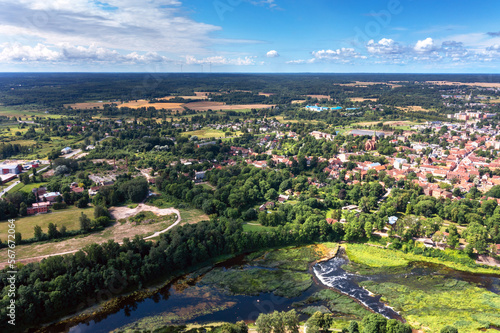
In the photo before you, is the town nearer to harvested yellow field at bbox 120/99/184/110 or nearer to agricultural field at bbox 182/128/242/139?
agricultural field at bbox 182/128/242/139

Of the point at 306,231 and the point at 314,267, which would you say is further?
the point at 306,231

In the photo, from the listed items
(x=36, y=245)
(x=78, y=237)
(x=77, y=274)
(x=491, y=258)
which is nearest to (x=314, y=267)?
(x=491, y=258)

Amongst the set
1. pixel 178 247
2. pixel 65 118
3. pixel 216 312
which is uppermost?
pixel 65 118

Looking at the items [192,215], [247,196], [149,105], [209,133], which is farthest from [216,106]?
[192,215]

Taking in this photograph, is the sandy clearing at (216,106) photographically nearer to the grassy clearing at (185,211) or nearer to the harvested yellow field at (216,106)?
the harvested yellow field at (216,106)

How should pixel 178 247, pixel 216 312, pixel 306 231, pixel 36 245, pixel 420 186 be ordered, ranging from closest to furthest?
pixel 216 312 < pixel 178 247 < pixel 36 245 < pixel 306 231 < pixel 420 186

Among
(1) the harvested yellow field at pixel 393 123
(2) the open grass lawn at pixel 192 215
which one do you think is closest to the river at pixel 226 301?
(2) the open grass lawn at pixel 192 215

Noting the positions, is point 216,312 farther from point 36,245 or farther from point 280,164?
point 280,164

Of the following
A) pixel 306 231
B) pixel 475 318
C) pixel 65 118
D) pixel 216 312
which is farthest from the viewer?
pixel 65 118
